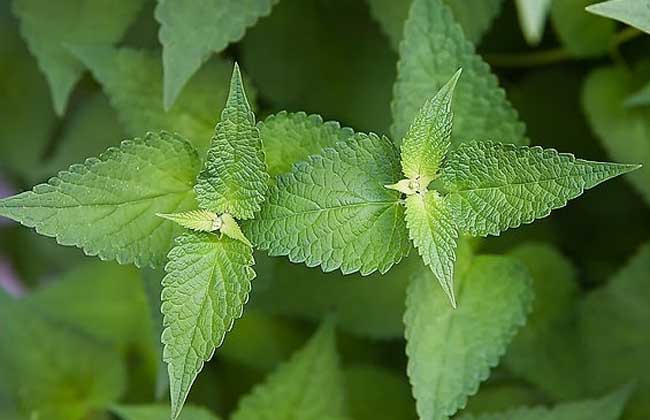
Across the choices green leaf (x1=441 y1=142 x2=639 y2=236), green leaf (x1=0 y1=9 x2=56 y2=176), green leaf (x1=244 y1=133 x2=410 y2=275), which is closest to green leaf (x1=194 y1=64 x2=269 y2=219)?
green leaf (x1=244 y1=133 x2=410 y2=275)

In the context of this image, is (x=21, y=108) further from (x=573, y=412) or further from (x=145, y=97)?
(x=573, y=412)

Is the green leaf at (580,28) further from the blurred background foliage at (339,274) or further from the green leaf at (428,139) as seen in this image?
the green leaf at (428,139)

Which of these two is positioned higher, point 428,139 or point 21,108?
point 428,139

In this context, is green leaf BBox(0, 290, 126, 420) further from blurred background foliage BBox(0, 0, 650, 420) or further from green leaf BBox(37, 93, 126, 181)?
green leaf BBox(37, 93, 126, 181)

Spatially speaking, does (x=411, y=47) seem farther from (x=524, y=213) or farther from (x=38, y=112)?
(x=38, y=112)

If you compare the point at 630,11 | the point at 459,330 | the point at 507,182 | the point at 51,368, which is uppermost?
the point at 630,11

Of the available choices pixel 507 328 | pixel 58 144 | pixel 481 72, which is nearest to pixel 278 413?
pixel 507 328

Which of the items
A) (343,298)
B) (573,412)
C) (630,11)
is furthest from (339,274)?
(630,11)
